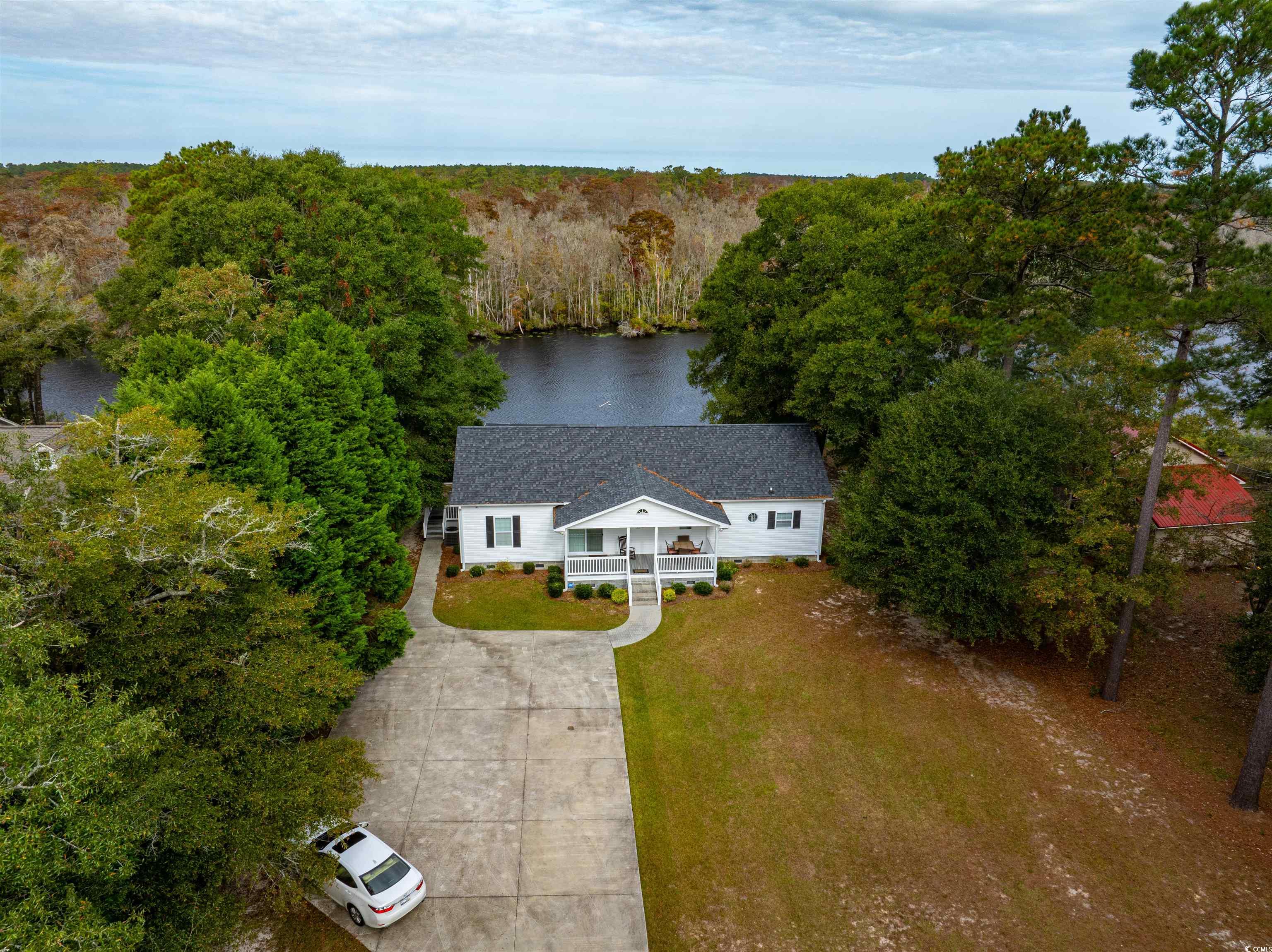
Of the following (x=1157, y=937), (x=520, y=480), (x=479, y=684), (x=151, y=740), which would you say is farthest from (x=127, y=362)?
(x=1157, y=937)

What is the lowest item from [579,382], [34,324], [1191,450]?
[579,382]

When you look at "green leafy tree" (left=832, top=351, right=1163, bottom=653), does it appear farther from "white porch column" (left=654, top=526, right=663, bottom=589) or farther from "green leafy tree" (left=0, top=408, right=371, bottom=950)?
"green leafy tree" (left=0, top=408, right=371, bottom=950)

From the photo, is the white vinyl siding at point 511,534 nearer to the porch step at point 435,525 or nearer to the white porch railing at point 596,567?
the white porch railing at point 596,567

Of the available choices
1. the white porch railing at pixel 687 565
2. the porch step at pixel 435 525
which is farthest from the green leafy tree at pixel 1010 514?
Result: the porch step at pixel 435 525

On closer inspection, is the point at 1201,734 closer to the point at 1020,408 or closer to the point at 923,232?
the point at 1020,408

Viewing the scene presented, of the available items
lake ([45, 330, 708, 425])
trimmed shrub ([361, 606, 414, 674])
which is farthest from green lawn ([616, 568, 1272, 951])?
lake ([45, 330, 708, 425])

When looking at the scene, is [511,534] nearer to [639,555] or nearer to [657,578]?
[639,555]

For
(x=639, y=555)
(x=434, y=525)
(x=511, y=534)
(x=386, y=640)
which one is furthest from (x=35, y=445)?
(x=639, y=555)
